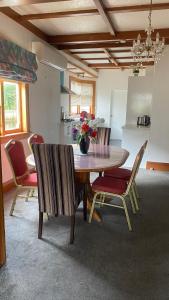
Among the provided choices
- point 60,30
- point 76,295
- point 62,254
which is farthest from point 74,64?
point 76,295

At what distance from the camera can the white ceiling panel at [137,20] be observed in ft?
11.3

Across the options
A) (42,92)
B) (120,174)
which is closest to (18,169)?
(120,174)

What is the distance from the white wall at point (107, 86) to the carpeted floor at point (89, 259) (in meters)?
6.39

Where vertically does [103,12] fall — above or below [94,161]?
above

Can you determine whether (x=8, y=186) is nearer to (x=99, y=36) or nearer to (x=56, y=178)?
(x=56, y=178)

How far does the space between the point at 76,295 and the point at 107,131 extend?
8.87 ft

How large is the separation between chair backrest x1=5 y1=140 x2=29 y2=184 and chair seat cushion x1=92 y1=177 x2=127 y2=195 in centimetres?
94

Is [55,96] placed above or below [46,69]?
below

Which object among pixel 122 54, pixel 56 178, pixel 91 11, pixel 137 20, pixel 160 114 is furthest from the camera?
pixel 122 54

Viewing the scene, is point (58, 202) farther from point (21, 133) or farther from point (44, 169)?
point (21, 133)

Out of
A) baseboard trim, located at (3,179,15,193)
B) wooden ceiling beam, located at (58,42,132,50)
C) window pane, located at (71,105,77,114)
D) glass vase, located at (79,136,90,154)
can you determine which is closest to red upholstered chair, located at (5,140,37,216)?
glass vase, located at (79,136,90,154)

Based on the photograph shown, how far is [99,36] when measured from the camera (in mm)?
4422

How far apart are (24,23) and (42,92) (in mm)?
1278

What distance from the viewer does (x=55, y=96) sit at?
17.7 feet
